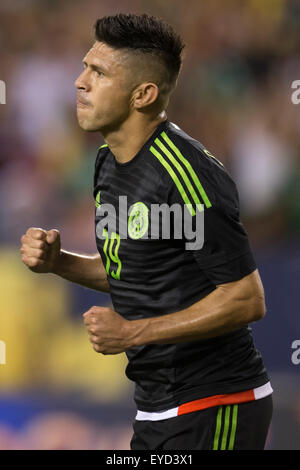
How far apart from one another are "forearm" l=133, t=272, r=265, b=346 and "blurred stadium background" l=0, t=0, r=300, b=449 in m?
2.08

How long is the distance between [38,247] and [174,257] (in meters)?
0.46

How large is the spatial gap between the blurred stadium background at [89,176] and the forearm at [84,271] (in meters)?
1.68

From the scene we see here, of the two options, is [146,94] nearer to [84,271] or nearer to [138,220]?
[138,220]

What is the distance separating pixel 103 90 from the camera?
247 cm

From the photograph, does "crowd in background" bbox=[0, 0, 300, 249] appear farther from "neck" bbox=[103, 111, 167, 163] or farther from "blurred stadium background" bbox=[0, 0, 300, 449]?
"neck" bbox=[103, 111, 167, 163]

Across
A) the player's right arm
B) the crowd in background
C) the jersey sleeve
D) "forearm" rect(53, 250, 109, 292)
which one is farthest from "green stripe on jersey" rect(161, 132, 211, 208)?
the crowd in background

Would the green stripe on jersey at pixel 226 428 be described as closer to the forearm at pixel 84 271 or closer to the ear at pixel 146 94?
the forearm at pixel 84 271

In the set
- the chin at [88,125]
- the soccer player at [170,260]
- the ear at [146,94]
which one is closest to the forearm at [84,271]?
the soccer player at [170,260]

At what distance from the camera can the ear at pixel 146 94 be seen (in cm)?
246

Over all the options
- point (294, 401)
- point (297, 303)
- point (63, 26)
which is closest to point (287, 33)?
point (63, 26)

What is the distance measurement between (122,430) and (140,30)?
250cm

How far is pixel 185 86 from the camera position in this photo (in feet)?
18.4

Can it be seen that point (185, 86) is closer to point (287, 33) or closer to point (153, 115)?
point (287, 33)
